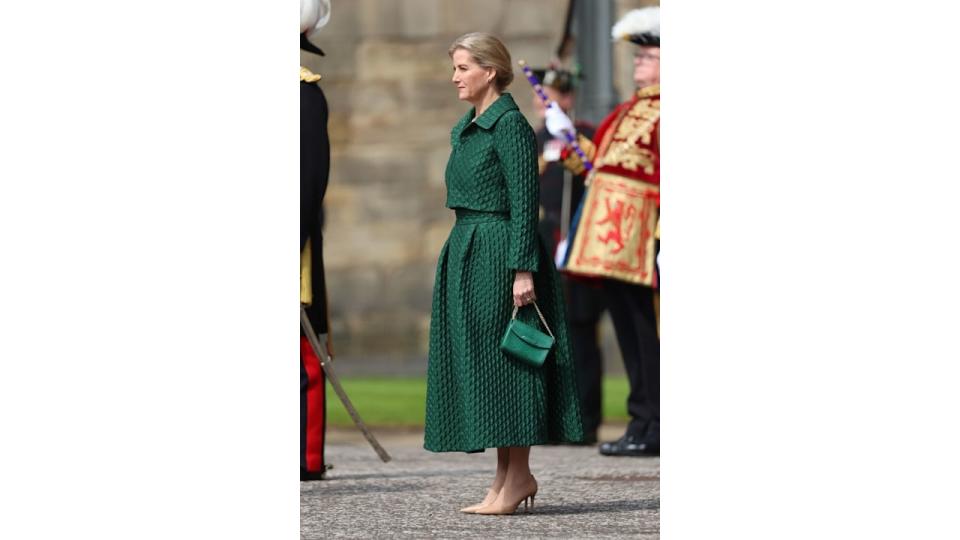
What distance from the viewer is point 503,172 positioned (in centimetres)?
819

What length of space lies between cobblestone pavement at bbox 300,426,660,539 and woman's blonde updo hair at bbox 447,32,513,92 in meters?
1.53

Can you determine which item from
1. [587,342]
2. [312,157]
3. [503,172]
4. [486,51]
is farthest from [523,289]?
[587,342]

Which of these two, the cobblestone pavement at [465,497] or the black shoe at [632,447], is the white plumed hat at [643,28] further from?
the cobblestone pavement at [465,497]

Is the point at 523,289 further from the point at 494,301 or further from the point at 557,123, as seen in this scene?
the point at 557,123

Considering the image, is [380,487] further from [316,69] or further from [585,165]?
[316,69]

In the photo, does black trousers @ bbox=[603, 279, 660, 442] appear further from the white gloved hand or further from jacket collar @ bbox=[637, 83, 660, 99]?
jacket collar @ bbox=[637, 83, 660, 99]

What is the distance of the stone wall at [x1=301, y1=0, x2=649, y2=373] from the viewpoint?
22469 millimetres

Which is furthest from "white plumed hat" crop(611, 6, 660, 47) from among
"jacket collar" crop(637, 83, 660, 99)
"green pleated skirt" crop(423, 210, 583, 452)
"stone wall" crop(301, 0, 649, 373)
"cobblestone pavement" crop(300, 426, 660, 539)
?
"stone wall" crop(301, 0, 649, 373)

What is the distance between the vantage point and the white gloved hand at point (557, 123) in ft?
38.4

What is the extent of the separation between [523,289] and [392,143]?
585 inches

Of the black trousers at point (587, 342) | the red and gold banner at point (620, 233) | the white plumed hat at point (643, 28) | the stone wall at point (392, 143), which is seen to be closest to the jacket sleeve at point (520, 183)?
the red and gold banner at point (620, 233)

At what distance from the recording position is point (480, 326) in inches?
321
